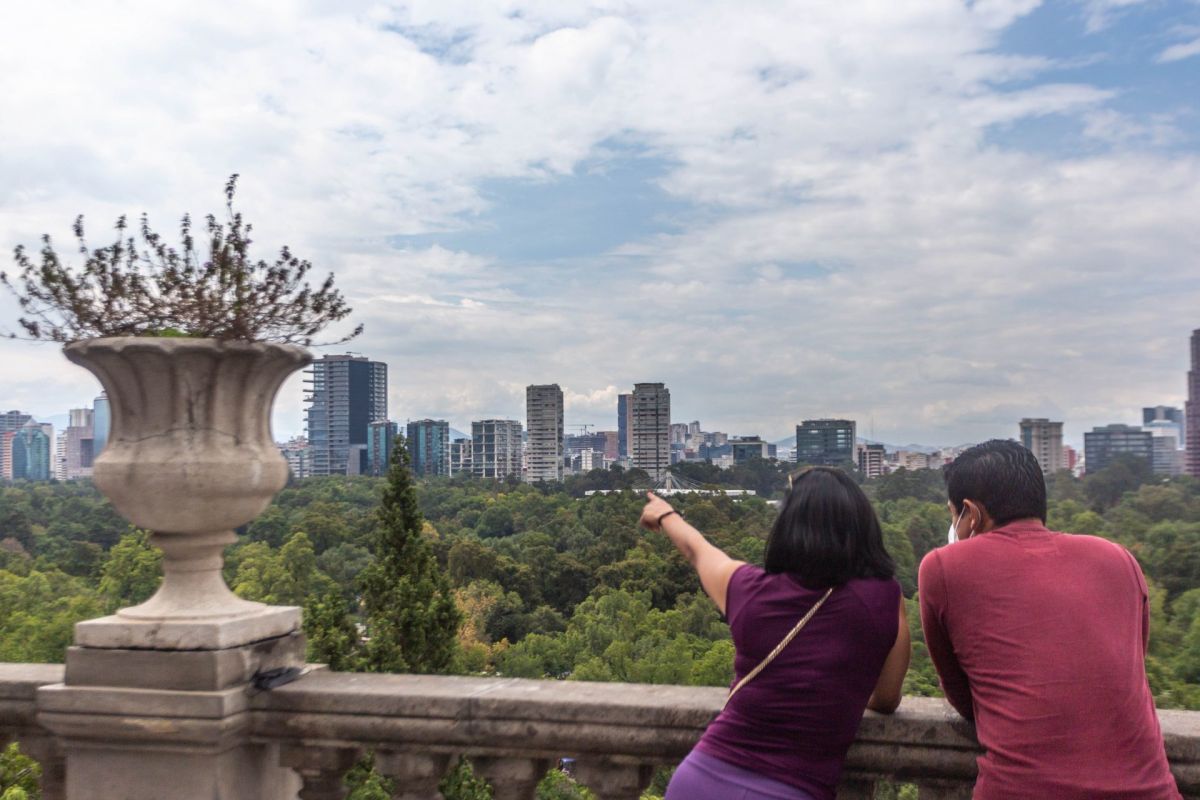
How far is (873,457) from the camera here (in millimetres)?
81875

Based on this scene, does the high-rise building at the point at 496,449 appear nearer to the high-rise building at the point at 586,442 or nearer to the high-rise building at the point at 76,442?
the high-rise building at the point at 586,442

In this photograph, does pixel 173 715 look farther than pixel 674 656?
No

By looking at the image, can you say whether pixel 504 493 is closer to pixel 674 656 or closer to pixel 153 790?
pixel 674 656

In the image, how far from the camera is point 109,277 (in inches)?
124

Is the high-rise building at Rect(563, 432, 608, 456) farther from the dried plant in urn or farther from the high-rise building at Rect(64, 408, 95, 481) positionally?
the dried plant in urn

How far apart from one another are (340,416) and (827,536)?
132 metres

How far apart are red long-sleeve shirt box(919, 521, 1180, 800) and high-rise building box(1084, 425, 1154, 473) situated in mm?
122796

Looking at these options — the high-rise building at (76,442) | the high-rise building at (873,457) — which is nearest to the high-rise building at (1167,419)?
the high-rise building at (873,457)

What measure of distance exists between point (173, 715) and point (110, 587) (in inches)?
1996

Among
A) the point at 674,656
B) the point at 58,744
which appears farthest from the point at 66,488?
the point at 58,744

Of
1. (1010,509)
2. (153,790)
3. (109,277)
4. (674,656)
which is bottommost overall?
(674,656)

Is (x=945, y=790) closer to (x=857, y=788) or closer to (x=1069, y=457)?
(x=857, y=788)

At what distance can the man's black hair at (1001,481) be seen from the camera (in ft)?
7.57

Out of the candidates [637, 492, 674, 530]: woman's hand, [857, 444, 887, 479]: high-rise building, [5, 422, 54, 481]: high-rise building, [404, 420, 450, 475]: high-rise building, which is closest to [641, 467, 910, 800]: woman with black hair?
[637, 492, 674, 530]: woman's hand
